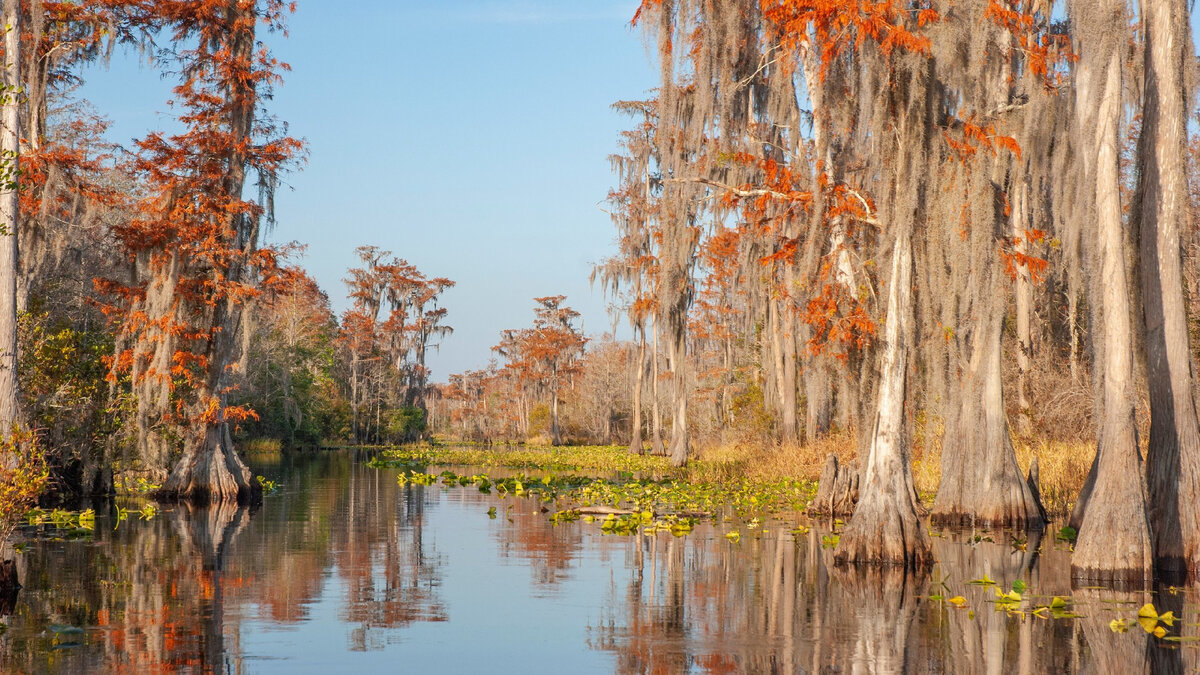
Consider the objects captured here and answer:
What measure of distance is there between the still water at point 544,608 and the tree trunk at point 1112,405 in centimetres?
44

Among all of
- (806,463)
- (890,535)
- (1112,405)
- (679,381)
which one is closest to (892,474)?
(890,535)

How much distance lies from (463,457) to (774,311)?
56.3 ft

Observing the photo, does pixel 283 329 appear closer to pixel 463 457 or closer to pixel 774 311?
pixel 463 457

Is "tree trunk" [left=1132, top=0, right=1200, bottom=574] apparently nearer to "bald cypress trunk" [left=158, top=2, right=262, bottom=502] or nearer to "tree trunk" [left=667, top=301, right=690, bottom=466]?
"bald cypress trunk" [left=158, top=2, right=262, bottom=502]

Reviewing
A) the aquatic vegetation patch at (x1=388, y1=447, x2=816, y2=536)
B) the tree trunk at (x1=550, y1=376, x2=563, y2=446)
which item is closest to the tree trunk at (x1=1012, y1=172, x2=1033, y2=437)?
the aquatic vegetation patch at (x1=388, y1=447, x2=816, y2=536)

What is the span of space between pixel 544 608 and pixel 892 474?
4.21 metres

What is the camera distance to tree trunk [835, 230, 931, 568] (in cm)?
1179

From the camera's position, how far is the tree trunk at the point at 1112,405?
35.3 ft

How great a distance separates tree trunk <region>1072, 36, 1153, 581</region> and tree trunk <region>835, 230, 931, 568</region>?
1722 mm

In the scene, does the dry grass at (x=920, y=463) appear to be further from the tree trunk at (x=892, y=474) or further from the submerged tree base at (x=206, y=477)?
the submerged tree base at (x=206, y=477)

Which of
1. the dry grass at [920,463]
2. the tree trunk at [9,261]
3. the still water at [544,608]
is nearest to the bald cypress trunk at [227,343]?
the still water at [544,608]

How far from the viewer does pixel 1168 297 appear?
11461 millimetres

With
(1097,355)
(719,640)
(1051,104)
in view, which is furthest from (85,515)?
(1051,104)

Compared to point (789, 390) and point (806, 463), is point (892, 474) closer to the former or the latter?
point (806, 463)
